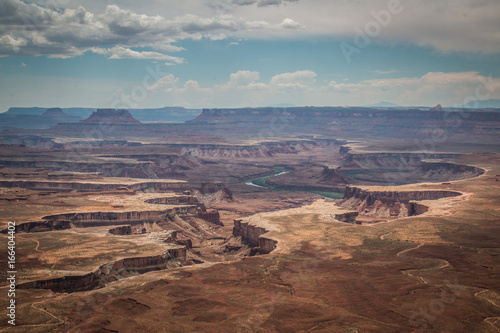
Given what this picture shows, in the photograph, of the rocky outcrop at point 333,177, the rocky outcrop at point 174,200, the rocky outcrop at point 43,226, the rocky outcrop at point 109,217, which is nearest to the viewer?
the rocky outcrop at point 43,226

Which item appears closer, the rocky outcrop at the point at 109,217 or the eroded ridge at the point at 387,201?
the rocky outcrop at the point at 109,217

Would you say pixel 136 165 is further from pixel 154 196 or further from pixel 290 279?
pixel 290 279

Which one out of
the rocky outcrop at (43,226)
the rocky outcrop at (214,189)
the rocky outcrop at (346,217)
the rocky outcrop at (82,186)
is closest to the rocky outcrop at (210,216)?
the rocky outcrop at (346,217)

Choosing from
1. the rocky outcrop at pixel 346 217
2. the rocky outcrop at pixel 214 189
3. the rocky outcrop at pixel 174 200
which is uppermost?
the rocky outcrop at pixel 346 217

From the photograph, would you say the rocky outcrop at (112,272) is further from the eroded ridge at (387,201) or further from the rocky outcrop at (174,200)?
the eroded ridge at (387,201)

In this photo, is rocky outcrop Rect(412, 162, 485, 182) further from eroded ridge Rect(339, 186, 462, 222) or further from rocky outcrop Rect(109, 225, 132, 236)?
rocky outcrop Rect(109, 225, 132, 236)

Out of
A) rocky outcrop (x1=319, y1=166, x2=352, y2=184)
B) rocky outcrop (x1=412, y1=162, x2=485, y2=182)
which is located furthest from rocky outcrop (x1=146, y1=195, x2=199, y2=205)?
rocky outcrop (x1=412, y1=162, x2=485, y2=182)

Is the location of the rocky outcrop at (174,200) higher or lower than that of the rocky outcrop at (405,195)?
lower
